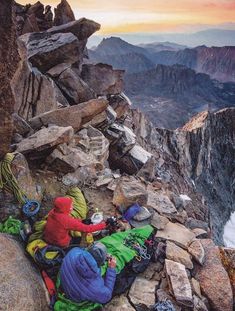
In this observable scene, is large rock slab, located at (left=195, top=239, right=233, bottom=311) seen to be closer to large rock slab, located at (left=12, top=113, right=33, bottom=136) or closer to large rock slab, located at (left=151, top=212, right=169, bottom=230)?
large rock slab, located at (left=151, top=212, right=169, bottom=230)

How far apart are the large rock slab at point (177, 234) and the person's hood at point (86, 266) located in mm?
→ 3957

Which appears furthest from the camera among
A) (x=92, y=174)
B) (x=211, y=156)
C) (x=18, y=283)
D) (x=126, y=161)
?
(x=211, y=156)

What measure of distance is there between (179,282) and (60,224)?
3.44 m

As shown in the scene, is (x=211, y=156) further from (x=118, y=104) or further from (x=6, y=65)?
(x=6, y=65)

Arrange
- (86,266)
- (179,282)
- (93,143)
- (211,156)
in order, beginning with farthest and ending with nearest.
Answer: (211,156), (93,143), (179,282), (86,266)

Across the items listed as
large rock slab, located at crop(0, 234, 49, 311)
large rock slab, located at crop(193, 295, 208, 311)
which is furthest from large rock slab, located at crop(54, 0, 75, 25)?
large rock slab, located at crop(193, 295, 208, 311)

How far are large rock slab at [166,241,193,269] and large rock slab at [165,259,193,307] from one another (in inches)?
11.9

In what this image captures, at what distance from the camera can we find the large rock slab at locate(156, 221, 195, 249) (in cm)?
1130

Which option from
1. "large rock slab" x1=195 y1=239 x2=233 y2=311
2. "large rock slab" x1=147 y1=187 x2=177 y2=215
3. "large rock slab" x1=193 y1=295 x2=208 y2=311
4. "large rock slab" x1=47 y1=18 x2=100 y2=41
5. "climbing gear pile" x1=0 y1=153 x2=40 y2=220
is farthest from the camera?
"large rock slab" x1=47 y1=18 x2=100 y2=41

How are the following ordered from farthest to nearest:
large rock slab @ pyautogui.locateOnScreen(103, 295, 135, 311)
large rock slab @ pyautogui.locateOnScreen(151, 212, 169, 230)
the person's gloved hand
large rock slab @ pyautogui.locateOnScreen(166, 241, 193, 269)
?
large rock slab @ pyautogui.locateOnScreen(151, 212, 169, 230) < the person's gloved hand < large rock slab @ pyautogui.locateOnScreen(166, 241, 193, 269) < large rock slab @ pyautogui.locateOnScreen(103, 295, 135, 311)

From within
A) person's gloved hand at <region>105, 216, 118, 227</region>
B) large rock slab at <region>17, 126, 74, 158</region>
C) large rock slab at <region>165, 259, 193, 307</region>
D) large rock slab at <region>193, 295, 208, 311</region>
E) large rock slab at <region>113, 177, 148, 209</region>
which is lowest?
large rock slab at <region>193, 295, 208, 311</region>

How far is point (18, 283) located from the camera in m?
8.04

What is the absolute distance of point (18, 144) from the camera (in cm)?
1311

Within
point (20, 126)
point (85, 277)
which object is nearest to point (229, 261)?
point (85, 277)
